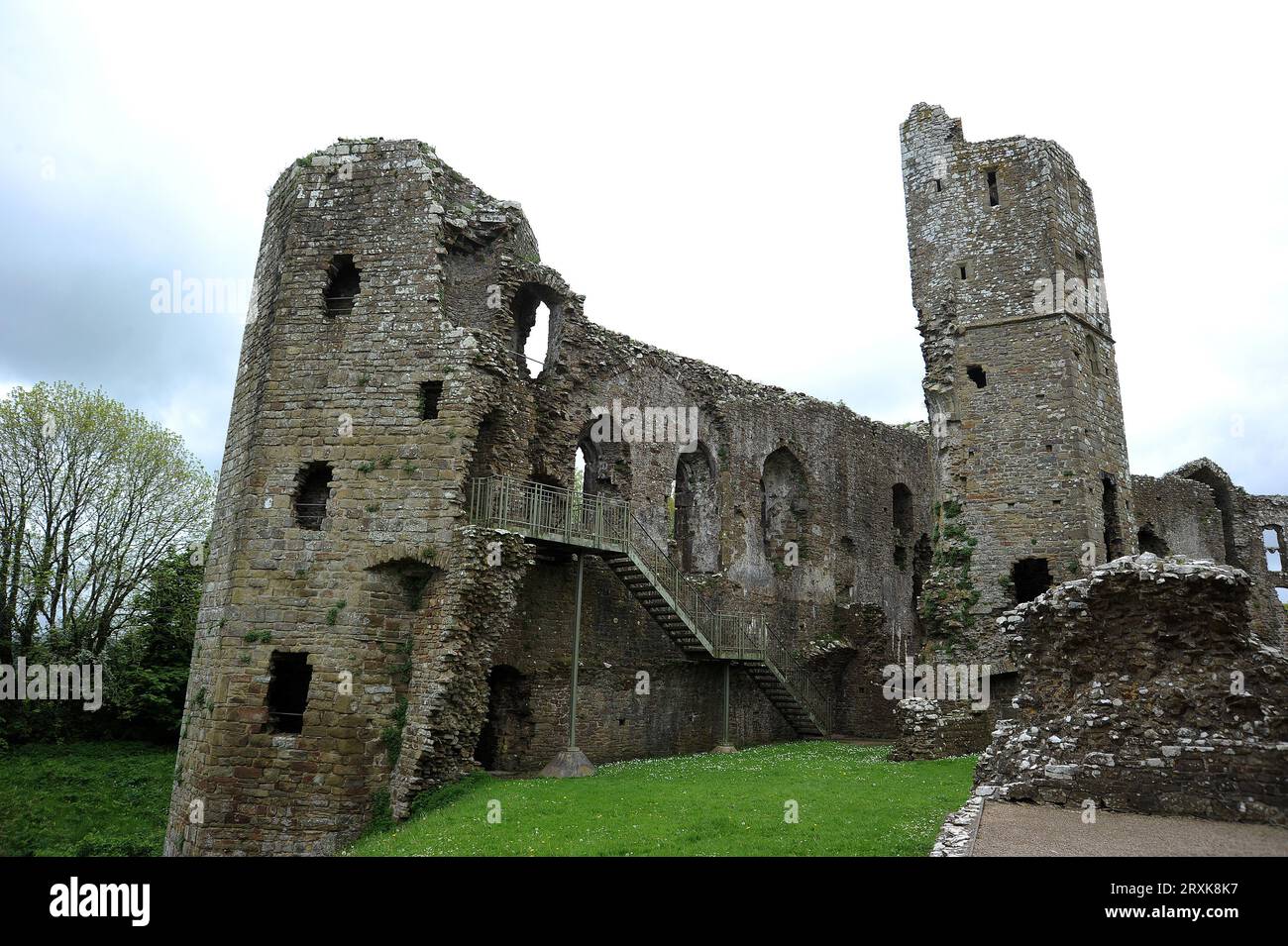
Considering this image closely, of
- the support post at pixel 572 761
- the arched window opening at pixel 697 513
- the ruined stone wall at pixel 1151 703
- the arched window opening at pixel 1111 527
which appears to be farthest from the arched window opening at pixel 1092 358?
the support post at pixel 572 761

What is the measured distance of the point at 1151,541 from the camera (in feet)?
93.9

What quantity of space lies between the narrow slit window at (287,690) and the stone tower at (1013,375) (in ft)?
39.4

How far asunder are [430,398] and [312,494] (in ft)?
8.51

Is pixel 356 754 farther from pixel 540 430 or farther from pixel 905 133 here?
pixel 905 133

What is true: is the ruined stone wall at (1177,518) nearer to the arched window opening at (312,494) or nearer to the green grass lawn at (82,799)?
the arched window opening at (312,494)

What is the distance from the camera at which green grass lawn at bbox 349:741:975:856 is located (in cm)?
916

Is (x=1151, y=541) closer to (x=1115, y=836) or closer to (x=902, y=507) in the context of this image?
(x=902, y=507)

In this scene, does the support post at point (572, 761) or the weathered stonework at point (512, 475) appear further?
the support post at point (572, 761)

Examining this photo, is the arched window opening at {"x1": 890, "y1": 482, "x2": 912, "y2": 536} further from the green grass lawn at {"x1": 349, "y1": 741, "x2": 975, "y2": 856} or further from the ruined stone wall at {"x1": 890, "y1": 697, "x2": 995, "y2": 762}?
the green grass lawn at {"x1": 349, "y1": 741, "x2": 975, "y2": 856}

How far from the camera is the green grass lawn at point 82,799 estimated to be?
19.5 m

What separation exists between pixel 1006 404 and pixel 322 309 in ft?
44.8

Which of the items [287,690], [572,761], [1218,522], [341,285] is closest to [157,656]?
[287,690]
